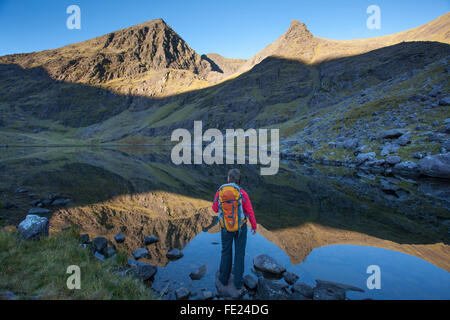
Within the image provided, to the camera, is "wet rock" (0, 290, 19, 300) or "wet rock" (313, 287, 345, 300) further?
"wet rock" (313, 287, 345, 300)

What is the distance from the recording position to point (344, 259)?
8055mm

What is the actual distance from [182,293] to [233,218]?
2340 mm

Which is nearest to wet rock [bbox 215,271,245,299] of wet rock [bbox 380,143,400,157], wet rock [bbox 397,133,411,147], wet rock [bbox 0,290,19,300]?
wet rock [bbox 0,290,19,300]

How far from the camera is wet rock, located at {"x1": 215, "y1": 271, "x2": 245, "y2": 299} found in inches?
229

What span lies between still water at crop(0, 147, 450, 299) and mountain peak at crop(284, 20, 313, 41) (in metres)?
196

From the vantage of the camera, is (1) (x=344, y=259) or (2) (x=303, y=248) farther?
(2) (x=303, y=248)

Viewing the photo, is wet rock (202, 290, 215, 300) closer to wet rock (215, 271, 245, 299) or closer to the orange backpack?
wet rock (215, 271, 245, 299)

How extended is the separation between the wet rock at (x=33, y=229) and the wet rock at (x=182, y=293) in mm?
5257

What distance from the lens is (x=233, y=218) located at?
5930mm

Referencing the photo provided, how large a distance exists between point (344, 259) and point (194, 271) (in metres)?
5.51

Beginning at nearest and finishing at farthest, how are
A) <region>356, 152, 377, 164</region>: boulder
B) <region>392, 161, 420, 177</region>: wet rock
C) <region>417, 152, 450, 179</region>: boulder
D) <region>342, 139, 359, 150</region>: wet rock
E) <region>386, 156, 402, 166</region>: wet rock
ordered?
1. <region>417, 152, 450, 179</region>: boulder
2. <region>392, 161, 420, 177</region>: wet rock
3. <region>386, 156, 402, 166</region>: wet rock
4. <region>356, 152, 377, 164</region>: boulder
5. <region>342, 139, 359, 150</region>: wet rock
